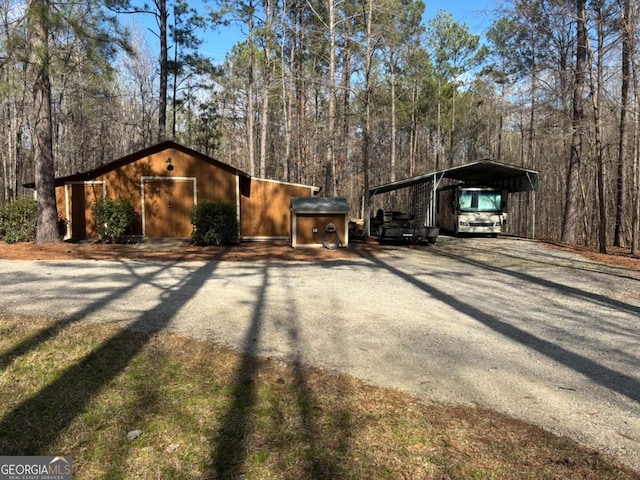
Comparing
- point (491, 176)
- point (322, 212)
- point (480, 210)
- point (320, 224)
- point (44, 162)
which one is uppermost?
point (491, 176)

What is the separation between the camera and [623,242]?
2177 cm

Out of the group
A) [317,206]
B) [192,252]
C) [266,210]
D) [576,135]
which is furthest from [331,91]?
[576,135]

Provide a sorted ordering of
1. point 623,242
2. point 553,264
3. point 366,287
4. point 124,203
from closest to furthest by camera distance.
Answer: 1. point 366,287
2. point 553,264
3. point 124,203
4. point 623,242

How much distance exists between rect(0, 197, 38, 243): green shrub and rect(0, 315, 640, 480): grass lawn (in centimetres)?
1261

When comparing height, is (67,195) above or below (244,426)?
above

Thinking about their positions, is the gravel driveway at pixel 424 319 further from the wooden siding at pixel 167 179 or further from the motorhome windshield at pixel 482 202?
the motorhome windshield at pixel 482 202

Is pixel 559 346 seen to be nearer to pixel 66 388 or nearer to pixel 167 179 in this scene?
pixel 66 388

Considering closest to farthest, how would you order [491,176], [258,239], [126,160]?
[126,160] → [258,239] → [491,176]

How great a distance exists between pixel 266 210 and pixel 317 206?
3776mm

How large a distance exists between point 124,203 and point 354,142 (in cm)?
2606

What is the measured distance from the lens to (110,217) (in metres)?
14.8

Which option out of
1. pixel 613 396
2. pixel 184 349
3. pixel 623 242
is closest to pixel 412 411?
pixel 613 396

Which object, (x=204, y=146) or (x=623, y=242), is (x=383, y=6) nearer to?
(x=623, y=242)

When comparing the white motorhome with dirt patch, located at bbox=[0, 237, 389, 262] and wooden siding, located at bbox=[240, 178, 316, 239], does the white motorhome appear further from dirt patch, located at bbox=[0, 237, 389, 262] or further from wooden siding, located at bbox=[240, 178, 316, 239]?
wooden siding, located at bbox=[240, 178, 316, 239]
